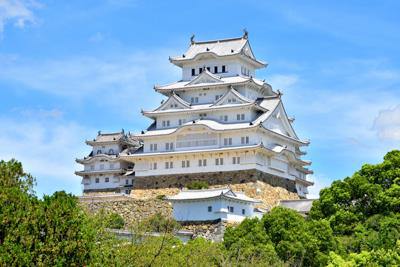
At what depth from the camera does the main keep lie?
72.9 meters

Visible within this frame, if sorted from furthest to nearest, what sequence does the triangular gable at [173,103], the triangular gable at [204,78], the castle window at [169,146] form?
1. the triangular gable at [204,78]
2. the triangular gable at [173,103]
3. the castle window at [169,146]

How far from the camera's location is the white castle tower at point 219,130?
72.9 m

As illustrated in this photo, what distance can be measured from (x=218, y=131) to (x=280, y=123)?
22.6 feet

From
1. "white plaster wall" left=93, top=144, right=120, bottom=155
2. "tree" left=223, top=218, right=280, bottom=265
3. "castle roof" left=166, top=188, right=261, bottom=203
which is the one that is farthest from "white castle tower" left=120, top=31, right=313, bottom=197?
"tree" left=223, top=218, right=280, bottom=265

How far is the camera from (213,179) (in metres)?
72.8

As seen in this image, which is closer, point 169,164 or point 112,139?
point 169,164

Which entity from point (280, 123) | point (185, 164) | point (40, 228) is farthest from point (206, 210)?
point (40, 228)

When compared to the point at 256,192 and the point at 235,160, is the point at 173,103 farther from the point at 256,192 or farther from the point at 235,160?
the point at 256,192

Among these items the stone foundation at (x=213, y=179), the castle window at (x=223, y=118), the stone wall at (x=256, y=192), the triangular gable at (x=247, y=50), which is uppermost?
the triangular gable at (x=247, y=50)

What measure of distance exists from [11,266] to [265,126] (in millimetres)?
50453

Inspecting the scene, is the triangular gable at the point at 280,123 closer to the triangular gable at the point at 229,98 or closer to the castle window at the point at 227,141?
the triangular gable at the point at 229,98

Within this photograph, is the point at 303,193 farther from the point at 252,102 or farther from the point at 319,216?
the point at 319,216

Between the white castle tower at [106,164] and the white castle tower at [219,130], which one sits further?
the white castle tower at [106,164]

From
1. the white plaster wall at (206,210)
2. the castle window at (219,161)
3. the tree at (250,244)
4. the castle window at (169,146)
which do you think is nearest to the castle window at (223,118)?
the castle window at (219,161)
